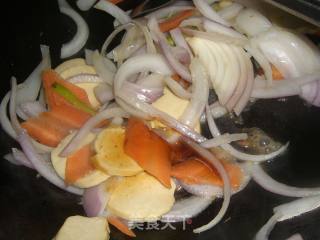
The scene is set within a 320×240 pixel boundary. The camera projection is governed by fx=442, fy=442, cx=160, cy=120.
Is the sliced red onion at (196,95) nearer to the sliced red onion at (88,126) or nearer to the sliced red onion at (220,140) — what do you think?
the sliced red onion at (220,140)

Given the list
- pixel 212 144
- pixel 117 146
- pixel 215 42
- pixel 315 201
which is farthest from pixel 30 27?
pixel 315 201

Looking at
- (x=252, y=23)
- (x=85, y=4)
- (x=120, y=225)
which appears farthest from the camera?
(x=85, y=4)

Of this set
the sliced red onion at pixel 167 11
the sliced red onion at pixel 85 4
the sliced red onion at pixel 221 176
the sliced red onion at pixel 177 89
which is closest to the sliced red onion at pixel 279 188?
the sliced red onion at pixel 221 176

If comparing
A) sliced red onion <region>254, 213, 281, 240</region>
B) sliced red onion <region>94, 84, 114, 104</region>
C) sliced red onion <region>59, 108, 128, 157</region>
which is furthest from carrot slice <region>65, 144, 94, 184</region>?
sliced red onion <region>254, 213, 281, 240</region>

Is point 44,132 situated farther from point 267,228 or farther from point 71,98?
point 267,228

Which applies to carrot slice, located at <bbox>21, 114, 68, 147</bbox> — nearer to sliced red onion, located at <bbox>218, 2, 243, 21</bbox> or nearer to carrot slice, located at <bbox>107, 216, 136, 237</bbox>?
carrot slice, located at <bbox>107, 216, 136, 237</bbox>

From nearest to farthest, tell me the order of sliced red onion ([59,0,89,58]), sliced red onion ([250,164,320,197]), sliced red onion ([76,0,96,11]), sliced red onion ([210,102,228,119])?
sliced red onion ([250,164,320,197]) → sliced red onion ([210,102,228,119]) → sliced red onion ([59,0,89,58]) → sliced red onion ([76,0,96,11])

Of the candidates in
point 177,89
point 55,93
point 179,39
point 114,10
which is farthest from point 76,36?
point 177,89
